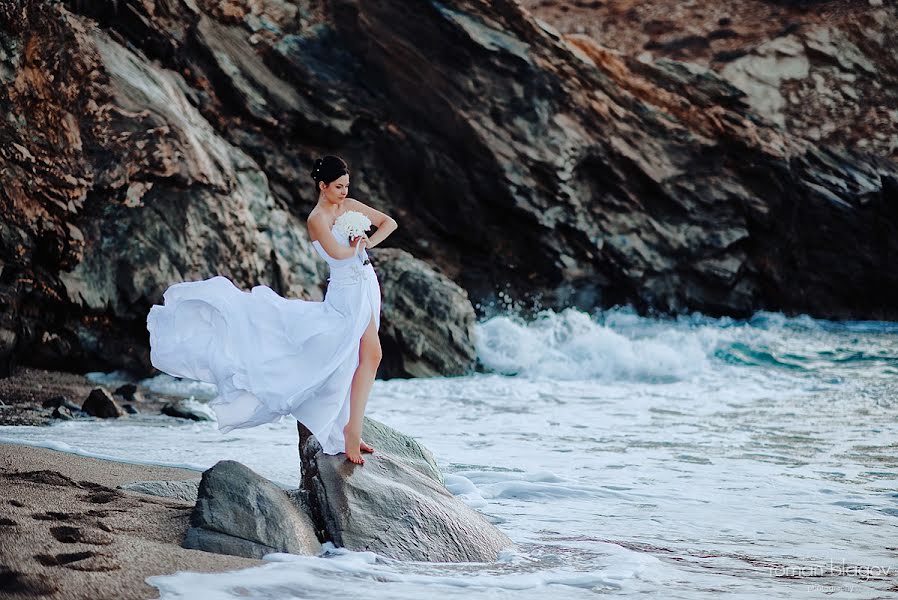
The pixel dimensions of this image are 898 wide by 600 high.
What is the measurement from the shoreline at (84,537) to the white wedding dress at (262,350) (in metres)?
0.76

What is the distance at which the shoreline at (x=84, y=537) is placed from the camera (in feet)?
12.6

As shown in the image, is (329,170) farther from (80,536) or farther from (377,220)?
(80,536)

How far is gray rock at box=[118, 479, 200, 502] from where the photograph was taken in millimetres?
5701

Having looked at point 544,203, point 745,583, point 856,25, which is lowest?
point 745,583

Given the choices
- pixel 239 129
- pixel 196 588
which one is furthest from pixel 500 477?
pixel 239 129

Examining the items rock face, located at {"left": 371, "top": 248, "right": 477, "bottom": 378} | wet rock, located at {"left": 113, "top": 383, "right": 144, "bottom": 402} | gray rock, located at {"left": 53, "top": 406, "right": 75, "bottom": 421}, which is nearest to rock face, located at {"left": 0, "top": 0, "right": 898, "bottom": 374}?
rock face, located at {"left": 371, "top": 248, "right": 477, "bottom": 378}

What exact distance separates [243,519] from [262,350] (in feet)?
3.56

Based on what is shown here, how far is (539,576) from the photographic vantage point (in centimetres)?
483

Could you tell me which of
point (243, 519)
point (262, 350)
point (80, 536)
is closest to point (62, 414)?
point (262, 350)

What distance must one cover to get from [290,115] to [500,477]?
39.7ft

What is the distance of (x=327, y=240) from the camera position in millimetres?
5684

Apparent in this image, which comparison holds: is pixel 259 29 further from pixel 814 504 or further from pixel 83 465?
pixel 814 504

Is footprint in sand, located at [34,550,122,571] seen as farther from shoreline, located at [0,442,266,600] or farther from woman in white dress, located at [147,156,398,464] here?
woman in white dress, located at [147,156,398,464]

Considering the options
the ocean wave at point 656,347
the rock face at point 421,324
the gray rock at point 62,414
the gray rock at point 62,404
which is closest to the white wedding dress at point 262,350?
the gray rock at point 62,414
